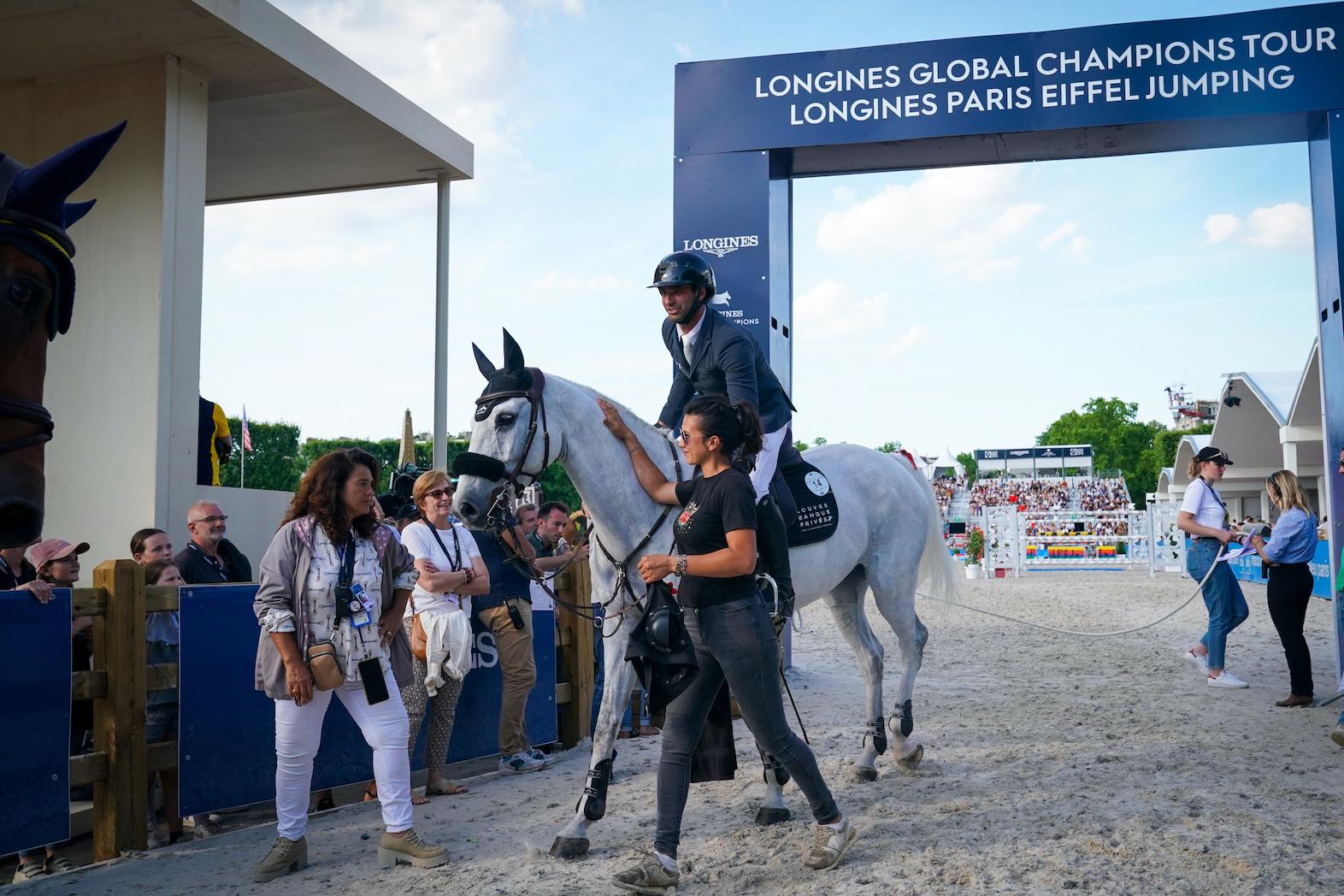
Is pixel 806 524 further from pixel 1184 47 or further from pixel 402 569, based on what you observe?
pixel 1184 47

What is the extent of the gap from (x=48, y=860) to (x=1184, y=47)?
913 cm

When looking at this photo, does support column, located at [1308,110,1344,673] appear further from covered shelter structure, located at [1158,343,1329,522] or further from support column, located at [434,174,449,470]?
covered shelter structure, located at [1158,343,1329,522]

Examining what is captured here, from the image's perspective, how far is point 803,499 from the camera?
214 inches

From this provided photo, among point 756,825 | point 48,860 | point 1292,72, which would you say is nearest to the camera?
point 48,860

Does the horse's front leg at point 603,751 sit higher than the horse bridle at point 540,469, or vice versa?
the horse bridle at point 540,469

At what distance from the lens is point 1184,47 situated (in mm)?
7898

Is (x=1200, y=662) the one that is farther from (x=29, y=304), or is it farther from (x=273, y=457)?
(x=273, y=457)

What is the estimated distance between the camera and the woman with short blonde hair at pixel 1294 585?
7898mm

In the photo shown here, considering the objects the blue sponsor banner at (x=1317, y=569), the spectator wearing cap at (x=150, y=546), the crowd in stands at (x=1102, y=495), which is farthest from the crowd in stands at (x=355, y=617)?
A: the crowd in stands at (x=1102, y=495)

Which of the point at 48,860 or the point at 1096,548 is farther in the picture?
the point at 1096,548

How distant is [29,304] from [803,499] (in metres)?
3.72

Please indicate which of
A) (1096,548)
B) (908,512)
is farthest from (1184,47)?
(1096,548)

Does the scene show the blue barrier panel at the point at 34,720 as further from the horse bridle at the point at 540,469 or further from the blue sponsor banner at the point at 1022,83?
the blue sponsor banner at the point at 1022,83

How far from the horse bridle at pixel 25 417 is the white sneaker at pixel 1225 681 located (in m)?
9.22
